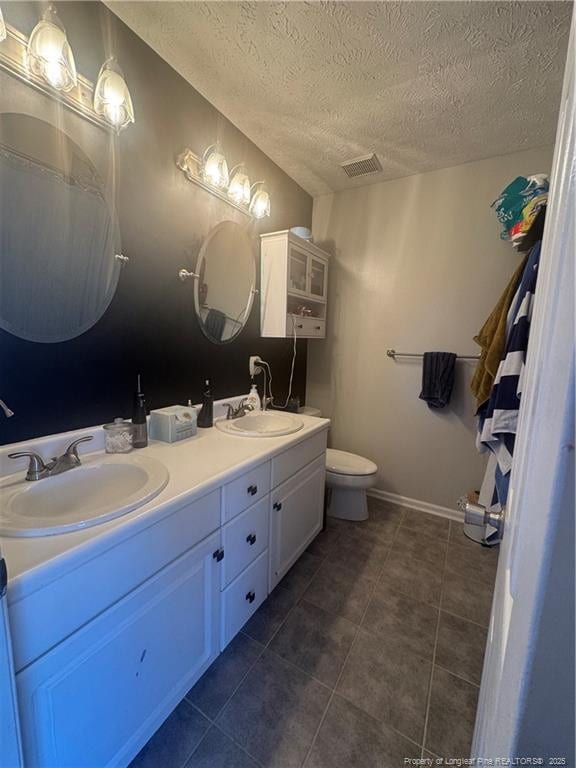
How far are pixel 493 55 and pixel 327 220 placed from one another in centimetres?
129

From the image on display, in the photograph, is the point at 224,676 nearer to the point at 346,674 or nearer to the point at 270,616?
the point at 270,616

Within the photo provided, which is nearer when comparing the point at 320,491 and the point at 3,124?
the point at 3,124

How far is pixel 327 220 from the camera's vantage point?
93.3 inches

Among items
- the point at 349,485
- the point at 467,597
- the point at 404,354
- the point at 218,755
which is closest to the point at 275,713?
the point at 218,755

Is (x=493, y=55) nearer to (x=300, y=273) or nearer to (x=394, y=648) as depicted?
(x=300, y=273)

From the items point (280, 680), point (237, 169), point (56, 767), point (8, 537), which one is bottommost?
point (280, 680)

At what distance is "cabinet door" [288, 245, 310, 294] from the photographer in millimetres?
1915

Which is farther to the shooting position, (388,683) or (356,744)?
(388,683)

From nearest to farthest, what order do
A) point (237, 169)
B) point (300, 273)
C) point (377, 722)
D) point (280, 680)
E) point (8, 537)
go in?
point (8, 537) < point (377, 722) < point (280, 680) < point (237, 169) < point (300, 273)

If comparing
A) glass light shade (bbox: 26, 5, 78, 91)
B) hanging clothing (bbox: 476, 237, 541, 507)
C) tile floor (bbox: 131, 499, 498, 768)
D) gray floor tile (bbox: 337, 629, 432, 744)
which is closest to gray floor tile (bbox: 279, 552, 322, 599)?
tile floor (bbox: 131, 499, 498, 768)

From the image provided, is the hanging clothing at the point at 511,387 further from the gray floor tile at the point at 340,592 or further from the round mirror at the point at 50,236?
the round mirror at the point at 50,236

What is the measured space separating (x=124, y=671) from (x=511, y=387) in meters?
1.53

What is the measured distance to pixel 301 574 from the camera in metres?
1.56

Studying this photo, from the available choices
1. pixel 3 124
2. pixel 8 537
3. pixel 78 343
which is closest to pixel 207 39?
pixel 3 124
